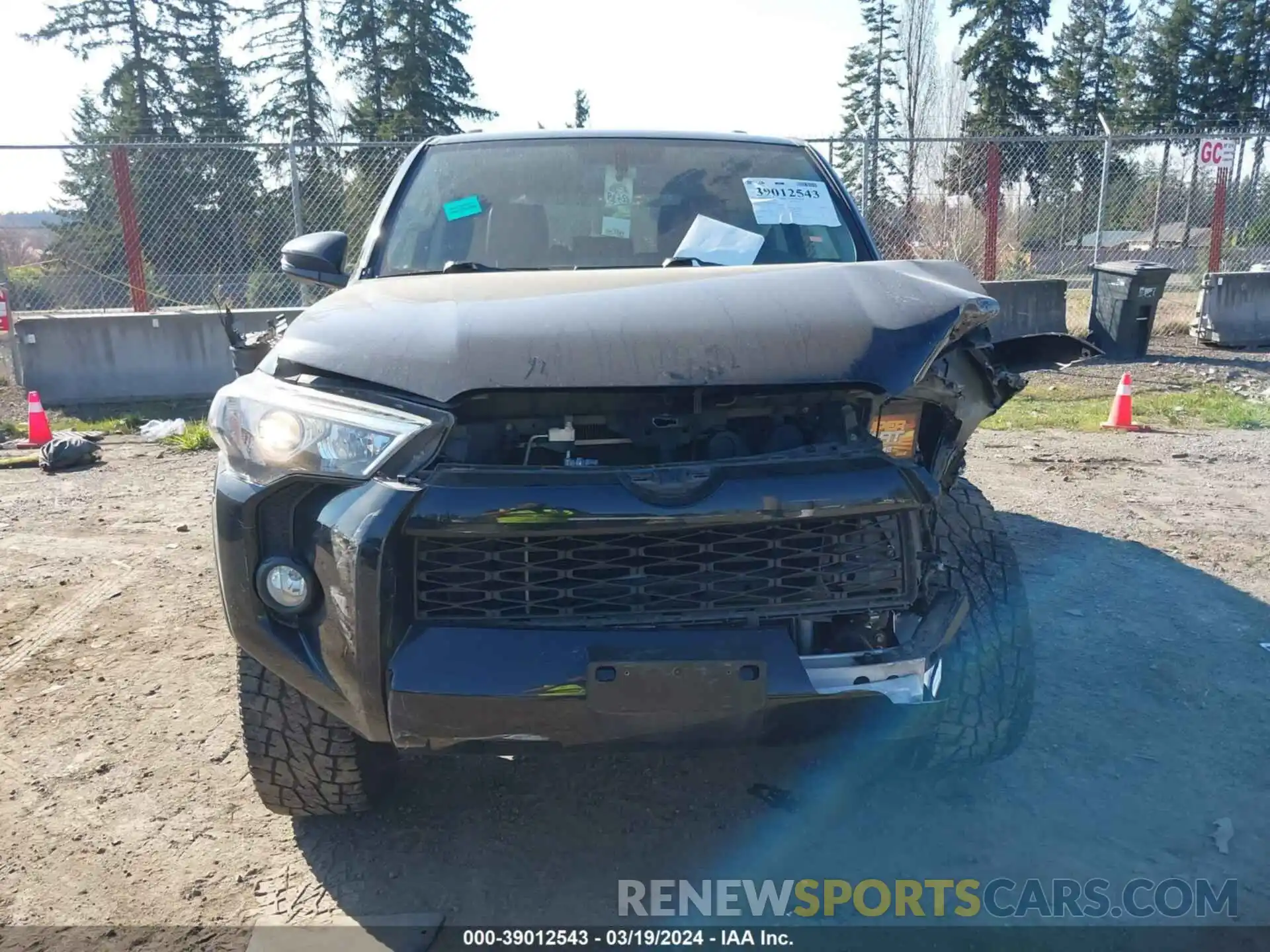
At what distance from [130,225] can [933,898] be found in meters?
9.64

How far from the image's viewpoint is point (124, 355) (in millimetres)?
8477

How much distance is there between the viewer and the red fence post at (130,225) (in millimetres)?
9039

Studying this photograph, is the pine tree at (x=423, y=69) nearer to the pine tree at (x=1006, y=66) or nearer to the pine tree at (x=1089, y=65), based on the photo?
the pine tree at (x=1006, y=66)

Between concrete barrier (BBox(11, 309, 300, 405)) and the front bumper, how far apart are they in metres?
7.04

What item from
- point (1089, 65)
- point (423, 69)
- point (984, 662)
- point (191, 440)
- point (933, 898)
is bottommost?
point (933, 898)

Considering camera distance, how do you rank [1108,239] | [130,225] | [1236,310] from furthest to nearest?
[1108,239] < [1236,310] < [130,225]

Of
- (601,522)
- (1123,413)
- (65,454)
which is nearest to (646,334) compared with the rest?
(601,522)

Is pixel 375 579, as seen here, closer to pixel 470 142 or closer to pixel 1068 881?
pixel 1068 881

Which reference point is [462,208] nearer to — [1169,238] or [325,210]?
[325,210]

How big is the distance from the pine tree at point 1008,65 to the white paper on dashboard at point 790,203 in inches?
1505

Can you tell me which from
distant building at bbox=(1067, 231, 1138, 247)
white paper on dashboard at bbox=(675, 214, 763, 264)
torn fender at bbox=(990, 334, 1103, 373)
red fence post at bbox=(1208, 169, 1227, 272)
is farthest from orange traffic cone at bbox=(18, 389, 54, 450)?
red fence post at bbox=(1208, 169, 1227, 272)

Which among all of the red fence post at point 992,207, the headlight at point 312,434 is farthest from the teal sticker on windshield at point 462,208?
the red fence post at point 992,207

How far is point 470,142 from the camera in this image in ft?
11.5

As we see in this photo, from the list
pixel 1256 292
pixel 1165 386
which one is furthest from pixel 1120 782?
pixel 1256 292
